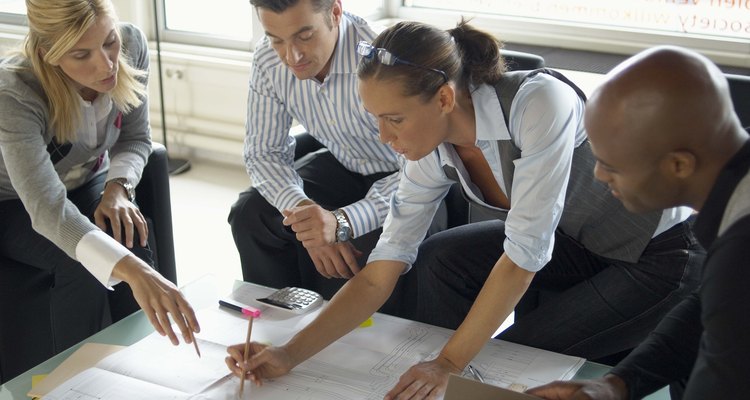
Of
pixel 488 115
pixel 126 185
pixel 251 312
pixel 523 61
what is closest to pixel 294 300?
pixel 251 312

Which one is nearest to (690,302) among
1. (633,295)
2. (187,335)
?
(633,295)

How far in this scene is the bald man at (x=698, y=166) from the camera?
0.94 meters

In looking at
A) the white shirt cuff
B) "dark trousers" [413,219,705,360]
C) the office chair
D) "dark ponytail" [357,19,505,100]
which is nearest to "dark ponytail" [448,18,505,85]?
"dark ponytail" [357,19,505,100]

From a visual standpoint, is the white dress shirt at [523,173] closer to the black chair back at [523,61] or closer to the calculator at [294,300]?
the calculator at [294,300]

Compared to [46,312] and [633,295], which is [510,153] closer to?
[633,295]

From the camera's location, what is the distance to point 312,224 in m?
1.94

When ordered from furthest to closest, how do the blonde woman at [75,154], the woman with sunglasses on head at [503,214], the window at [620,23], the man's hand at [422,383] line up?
the window at [620,23] → the blonde woman at [75,154] → the woman with sunglasses on head at [503,214] → the man's hand at [422,383]

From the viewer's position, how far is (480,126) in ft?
5.10

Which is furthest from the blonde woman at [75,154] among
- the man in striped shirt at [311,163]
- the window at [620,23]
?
the window at [620,23]

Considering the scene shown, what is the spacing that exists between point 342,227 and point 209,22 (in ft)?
7.11

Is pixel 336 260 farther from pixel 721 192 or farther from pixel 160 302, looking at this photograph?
pixel 721 192

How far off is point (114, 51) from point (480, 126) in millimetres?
932

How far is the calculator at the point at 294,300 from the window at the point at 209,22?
215 cm

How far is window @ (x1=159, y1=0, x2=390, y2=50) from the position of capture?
12.3ft
